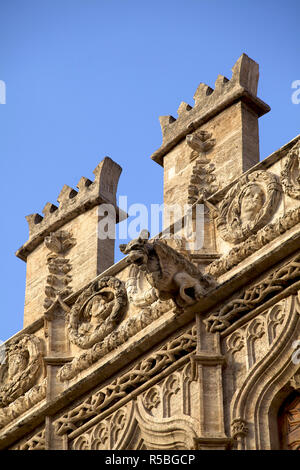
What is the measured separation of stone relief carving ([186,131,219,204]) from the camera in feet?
58.3

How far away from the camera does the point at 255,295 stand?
16.2 meters

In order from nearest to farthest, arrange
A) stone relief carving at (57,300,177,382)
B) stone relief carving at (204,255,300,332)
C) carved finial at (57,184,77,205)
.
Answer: stone relief carving at (204,255,300,332)
stone relief carving at (57,300,177,382)
carved finial at (57,184,77,205)

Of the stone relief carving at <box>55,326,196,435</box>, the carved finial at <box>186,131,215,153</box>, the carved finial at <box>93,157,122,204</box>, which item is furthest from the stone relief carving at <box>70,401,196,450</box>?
the carved finial at <box>93,157,122,204</box>

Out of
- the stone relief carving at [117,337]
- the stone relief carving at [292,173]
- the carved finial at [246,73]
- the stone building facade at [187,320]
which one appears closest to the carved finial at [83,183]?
the stone building facade at [187,320]

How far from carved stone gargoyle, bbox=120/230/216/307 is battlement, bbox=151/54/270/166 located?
8.60 ft

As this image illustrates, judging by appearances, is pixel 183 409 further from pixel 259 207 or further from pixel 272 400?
pixel 259 207

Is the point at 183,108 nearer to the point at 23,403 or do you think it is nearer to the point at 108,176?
the point at 108,176

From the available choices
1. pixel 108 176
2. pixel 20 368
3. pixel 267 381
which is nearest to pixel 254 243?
pixel 267 381

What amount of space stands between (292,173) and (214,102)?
254cm

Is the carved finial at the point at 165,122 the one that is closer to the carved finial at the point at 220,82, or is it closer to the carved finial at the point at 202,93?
the carved finial at the point at 202,93

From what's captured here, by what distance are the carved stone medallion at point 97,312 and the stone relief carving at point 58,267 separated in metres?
0.43

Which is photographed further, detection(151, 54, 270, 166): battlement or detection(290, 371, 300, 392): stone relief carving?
detection(151, 54, 270, 166): battlement

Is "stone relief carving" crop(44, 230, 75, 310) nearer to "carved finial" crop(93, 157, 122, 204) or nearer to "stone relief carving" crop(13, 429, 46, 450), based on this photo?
"carved finial" crop(93, 157, 122, 204)
